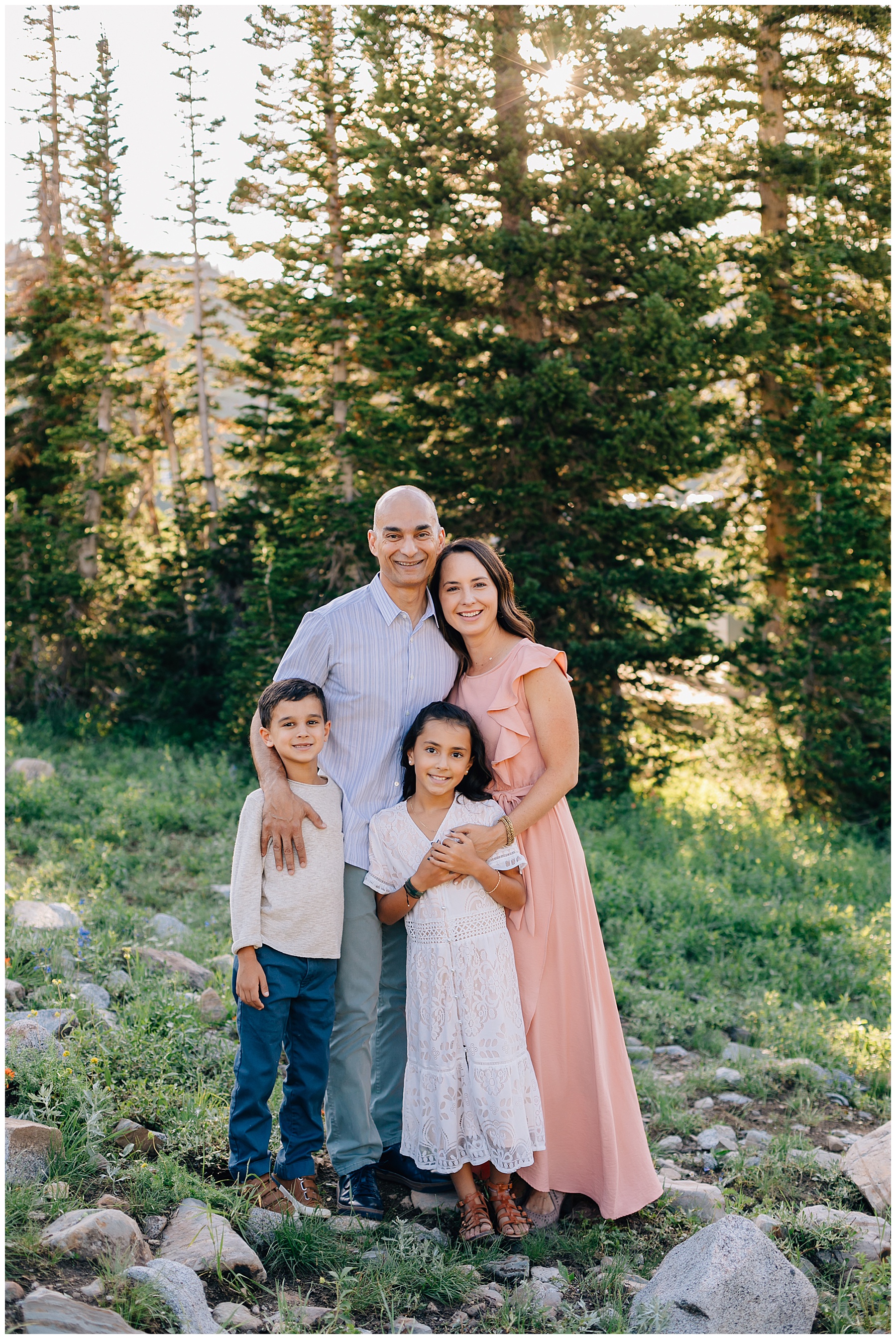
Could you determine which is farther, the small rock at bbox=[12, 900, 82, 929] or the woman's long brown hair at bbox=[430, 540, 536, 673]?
the small rock at bbox=[12, 900, 82, 929]

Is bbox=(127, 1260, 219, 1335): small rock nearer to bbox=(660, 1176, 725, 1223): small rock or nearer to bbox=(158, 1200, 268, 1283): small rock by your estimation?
bbox=(158, 1200, 268, 1283): small rock

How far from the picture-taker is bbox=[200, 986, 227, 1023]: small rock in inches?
169

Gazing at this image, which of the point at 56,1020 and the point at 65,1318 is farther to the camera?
the point at 56,1020

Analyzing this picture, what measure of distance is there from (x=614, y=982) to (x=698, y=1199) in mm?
2137

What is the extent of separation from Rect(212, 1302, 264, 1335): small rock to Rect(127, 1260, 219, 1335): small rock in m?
0.02

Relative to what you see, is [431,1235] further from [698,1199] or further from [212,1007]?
[212,1007]

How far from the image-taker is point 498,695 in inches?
126

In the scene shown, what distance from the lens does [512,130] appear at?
32.6ft

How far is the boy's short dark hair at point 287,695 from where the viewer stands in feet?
10.0

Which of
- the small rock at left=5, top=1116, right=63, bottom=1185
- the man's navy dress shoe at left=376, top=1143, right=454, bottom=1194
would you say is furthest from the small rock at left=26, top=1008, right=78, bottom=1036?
the man's navy dress shoe at left=376, top=1143, right=454, bottom=1194

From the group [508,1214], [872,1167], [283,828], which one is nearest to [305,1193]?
[508,1214]

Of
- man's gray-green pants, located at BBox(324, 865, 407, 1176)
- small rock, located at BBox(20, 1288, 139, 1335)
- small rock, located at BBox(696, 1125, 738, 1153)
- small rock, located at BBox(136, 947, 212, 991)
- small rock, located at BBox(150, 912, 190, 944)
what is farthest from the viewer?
small rock, located at BBox(150, 912, 190, 944)

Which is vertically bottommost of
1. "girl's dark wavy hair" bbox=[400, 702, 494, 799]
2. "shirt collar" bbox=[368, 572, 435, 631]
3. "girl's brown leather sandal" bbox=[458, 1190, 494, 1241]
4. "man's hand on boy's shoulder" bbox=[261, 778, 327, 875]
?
"girl's brown leather sandal" bbox=[458, 1190, 494, 1241]

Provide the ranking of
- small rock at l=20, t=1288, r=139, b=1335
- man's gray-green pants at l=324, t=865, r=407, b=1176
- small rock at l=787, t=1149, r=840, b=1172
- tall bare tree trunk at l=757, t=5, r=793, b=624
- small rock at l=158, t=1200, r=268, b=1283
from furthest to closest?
tall bare tree trunk at l=757, t=5, r=793, b=624 < small rock at l=787, t=1149, r=840, b=1172 < man's gray-green pants at l=324, t=865, r=407, b=1176 < small rock at l=158, t=1200, r=268, b=1283 < small rock at l=20, t=1288, r=139, b=1335
